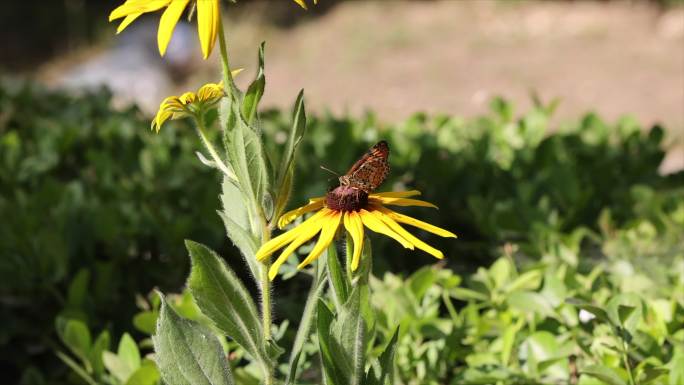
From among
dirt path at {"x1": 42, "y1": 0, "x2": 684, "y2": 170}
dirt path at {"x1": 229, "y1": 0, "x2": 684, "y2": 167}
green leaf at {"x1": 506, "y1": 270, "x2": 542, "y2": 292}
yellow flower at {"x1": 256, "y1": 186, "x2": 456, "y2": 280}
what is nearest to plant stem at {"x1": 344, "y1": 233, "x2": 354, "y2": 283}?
yellow flower at {"x1": 256, "y1": 186, "x2": 456, "y2": 280}

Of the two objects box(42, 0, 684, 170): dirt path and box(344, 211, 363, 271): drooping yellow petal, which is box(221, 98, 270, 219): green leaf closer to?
box(344, 211, 363, 271): drooping yellow petal

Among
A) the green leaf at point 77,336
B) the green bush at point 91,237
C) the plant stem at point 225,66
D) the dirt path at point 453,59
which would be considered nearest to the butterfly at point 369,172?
the plant stem at point 225,66

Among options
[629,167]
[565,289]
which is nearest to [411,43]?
[629,167]

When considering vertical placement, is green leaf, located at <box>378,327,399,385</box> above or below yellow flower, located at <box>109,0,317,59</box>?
below

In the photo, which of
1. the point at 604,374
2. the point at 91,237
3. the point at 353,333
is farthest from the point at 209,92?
the point at 91,237

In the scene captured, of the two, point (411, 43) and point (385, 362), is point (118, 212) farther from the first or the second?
Result: point (411, 43)

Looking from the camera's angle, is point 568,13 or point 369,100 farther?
point 568,13

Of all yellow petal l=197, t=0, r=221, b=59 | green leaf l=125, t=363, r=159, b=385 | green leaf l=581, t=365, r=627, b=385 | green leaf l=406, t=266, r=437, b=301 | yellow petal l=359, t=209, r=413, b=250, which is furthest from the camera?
green leaf l=406, t=266, r=437, b=301
